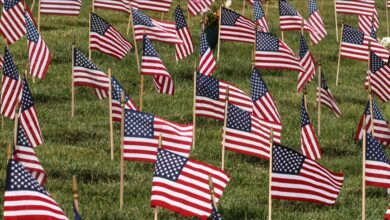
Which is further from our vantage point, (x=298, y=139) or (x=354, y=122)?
(x=354, y=122)

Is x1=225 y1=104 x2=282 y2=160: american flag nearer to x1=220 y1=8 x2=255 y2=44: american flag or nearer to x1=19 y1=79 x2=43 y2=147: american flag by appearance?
x1=19 y1=79 x2=43 y2=147: american flag

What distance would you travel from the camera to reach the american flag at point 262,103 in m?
19.2

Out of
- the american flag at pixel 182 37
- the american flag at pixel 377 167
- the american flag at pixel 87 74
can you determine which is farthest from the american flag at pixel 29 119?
the american flag at pixel 182 37

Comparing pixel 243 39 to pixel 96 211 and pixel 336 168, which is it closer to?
pixel 336 168

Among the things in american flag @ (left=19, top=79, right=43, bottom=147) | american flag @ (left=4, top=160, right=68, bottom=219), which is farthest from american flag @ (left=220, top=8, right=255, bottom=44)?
american flag @ (left=4, top=160, right=68, bottom=219)

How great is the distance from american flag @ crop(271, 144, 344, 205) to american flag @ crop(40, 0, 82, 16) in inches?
447

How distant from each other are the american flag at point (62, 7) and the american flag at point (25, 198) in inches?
503

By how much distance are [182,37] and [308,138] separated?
23.7 feet

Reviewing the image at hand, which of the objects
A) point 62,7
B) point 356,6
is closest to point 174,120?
point 62,7

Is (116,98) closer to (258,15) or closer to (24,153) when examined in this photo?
(24,153)

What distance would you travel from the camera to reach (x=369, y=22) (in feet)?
92.4

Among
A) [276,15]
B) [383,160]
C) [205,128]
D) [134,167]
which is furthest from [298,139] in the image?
[276,15]

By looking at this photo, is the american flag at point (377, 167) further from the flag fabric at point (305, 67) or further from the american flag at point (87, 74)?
the flag fabric at point (305, 67)

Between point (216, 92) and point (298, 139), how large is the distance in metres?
1.88
